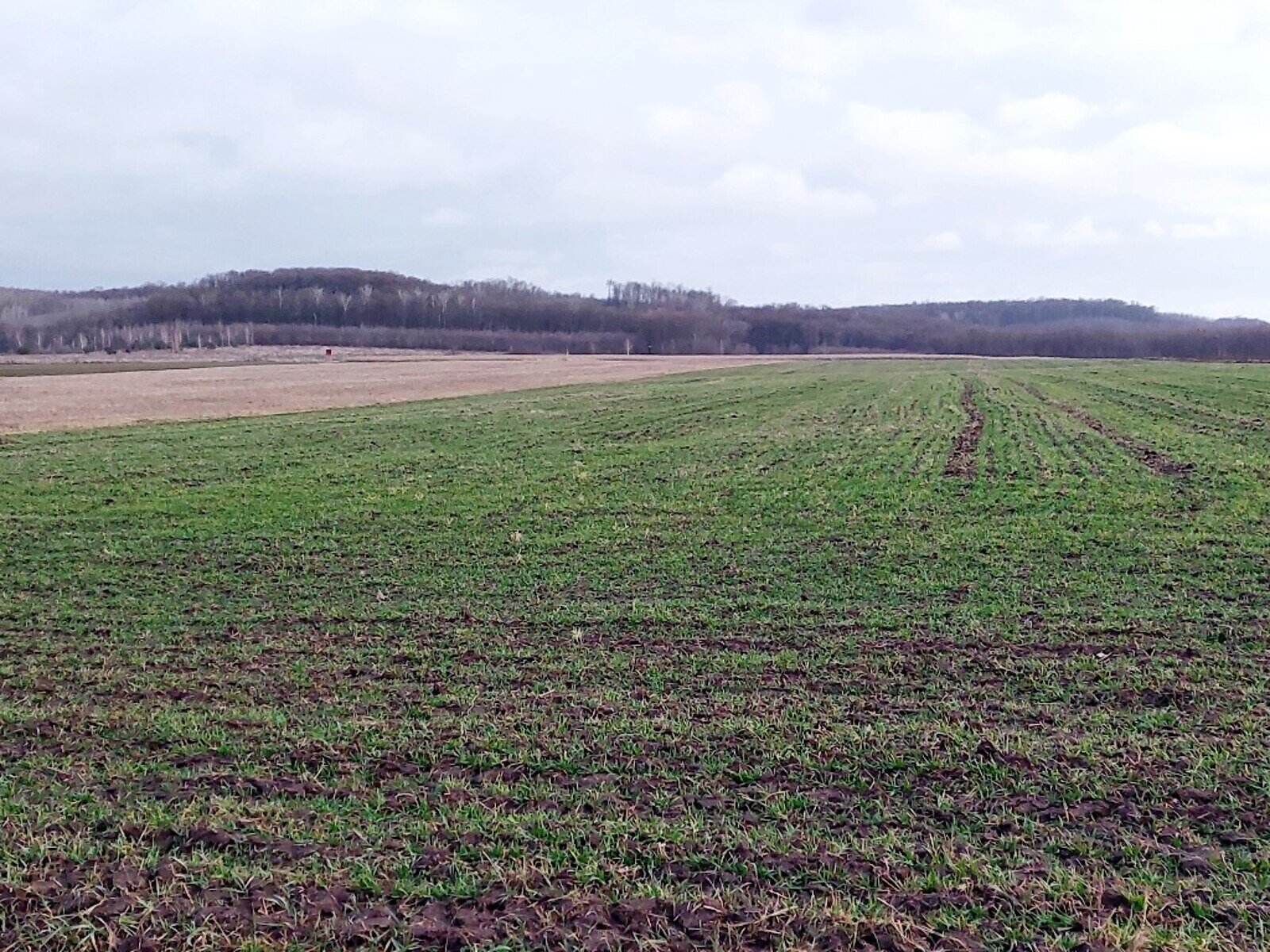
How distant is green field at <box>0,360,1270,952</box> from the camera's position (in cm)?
465

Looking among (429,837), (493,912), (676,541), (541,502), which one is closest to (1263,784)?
(493,912)

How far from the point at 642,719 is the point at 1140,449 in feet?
59.5

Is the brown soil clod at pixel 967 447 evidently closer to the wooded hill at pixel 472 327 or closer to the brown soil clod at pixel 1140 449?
the brown soil clod at pixel 1140 449

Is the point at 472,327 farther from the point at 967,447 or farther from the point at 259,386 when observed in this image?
the point at 967,447

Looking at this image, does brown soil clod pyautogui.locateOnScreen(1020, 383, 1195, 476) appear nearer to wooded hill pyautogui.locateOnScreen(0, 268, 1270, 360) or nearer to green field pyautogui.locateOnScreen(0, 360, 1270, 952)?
green field pyautogui.locateOnScreen(0, 360, 1270, 952)

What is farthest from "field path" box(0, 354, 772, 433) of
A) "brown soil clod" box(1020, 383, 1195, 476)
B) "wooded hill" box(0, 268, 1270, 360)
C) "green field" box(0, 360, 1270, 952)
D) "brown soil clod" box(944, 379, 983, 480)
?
"wooded hill" box(0, 268, 1270, 360)

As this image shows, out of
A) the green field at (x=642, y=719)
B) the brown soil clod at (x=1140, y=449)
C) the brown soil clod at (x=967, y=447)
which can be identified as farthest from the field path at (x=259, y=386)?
the brown soil clod at (x=1140, y=449)

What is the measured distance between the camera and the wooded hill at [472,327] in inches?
4633

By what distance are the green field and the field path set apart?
17826 millimetres

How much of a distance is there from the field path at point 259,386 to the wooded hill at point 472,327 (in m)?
44.6

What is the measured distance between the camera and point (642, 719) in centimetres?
694

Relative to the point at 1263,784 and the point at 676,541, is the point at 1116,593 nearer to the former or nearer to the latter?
the point at 1263,784

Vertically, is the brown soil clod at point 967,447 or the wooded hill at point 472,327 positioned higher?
the wooded hill at point 472,327

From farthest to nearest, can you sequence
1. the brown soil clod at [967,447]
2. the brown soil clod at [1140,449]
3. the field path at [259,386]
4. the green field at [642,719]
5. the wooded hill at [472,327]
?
the wooded hill at [472,327] → the field path at [259,386] → the brown soil clod at [967,447] → the brown soil clod at [1140,449] → the green field at [642,719]
